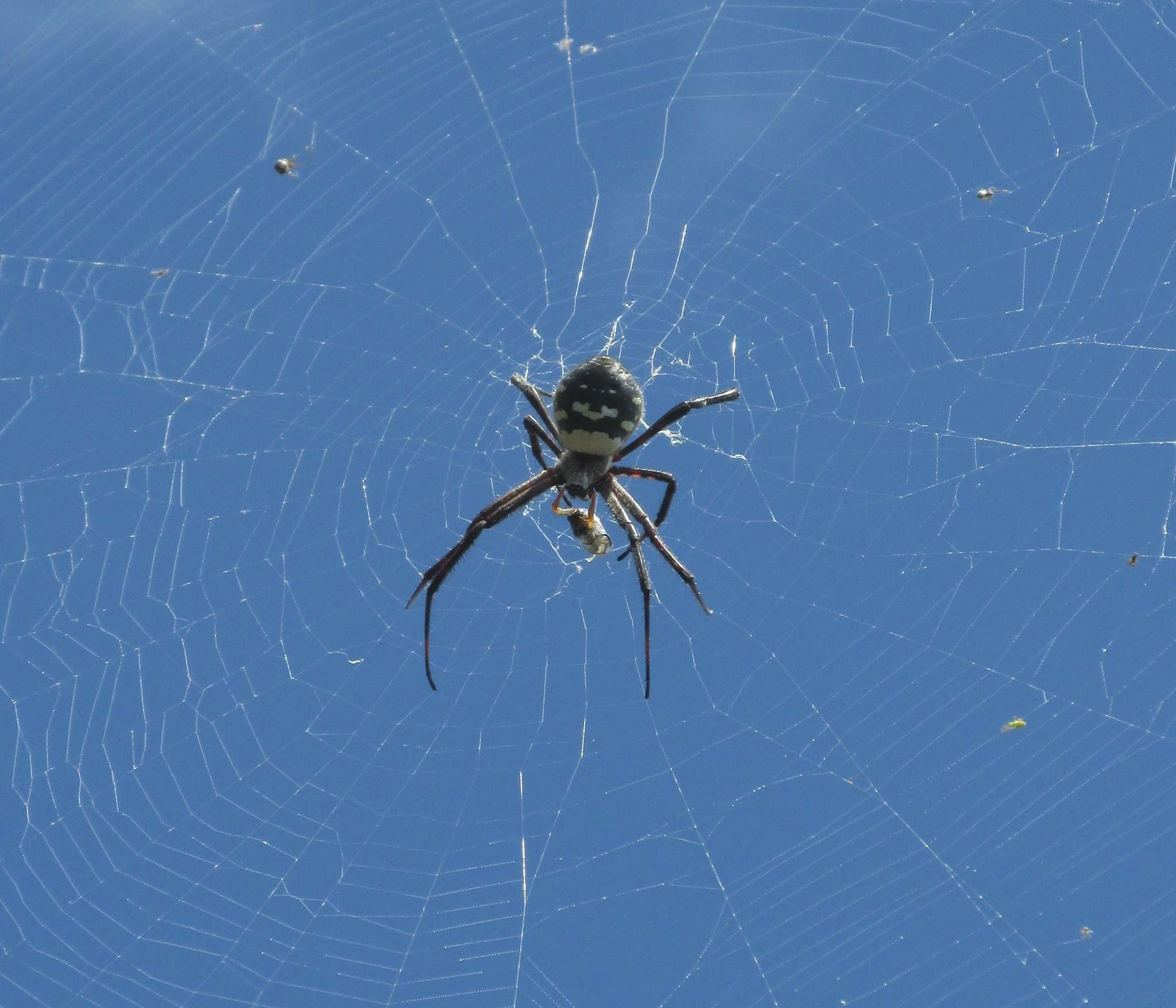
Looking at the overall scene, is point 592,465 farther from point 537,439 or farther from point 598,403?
point 598,403

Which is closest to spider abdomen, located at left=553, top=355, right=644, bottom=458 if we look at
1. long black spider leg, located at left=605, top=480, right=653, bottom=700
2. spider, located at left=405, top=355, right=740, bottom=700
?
spider, located at left=405, top=355, right=740, bottom=700

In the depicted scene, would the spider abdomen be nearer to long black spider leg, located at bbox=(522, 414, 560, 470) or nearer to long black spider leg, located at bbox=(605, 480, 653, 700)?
long black spider leg, located at bbox=(522, 414, 560, 470)

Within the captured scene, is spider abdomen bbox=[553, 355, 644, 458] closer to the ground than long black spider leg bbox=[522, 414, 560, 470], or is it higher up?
closer to the ground

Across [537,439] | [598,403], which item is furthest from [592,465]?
[598,403]

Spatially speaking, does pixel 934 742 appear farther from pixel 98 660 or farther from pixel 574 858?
pixel 98 660

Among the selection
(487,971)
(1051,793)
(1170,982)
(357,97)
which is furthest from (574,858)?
(357,97)

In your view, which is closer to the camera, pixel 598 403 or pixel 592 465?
pixel 598 403

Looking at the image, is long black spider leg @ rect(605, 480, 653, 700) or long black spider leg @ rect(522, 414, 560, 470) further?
long black spider leg @ rect(522, 414, 560, 470)
